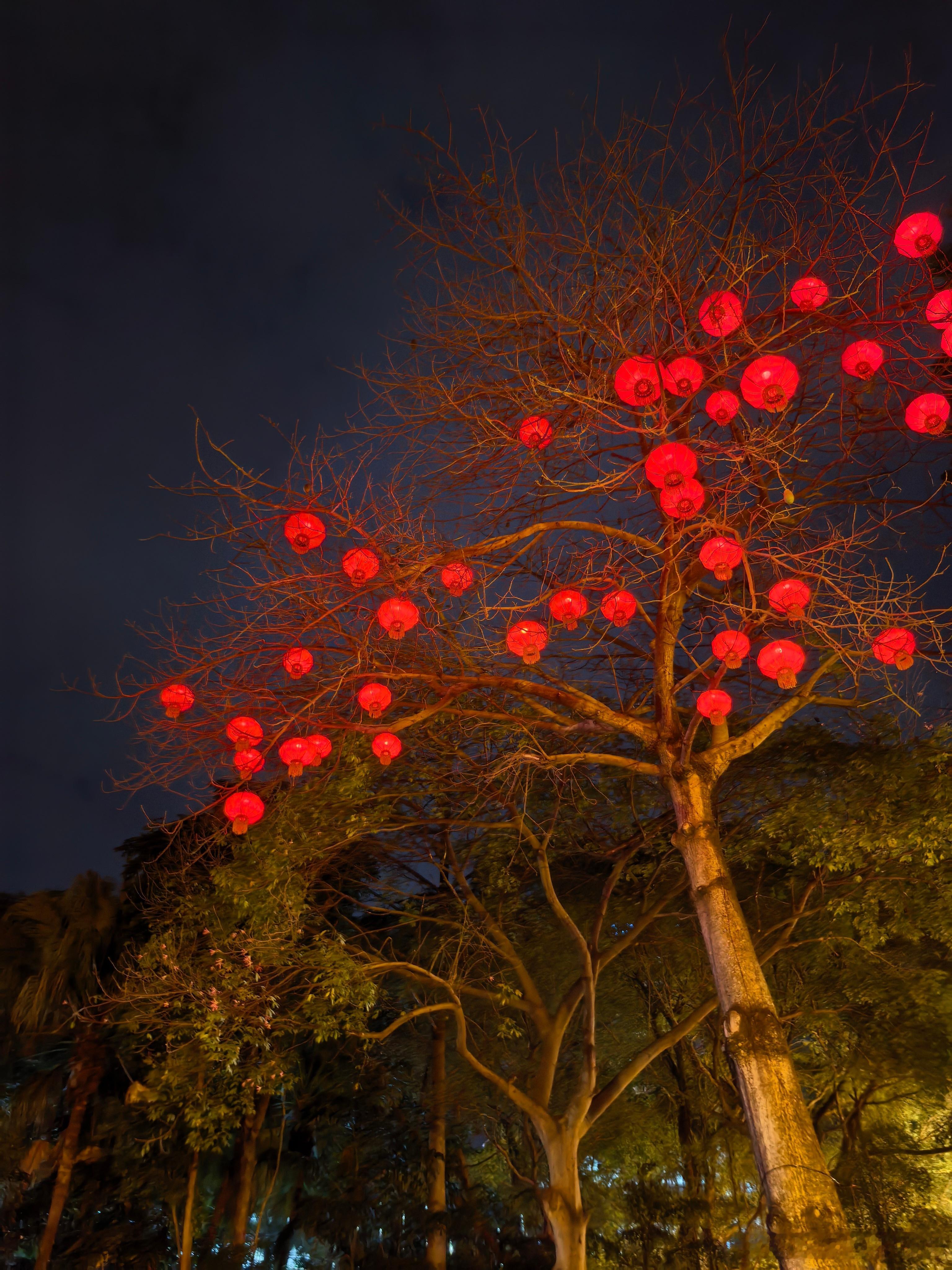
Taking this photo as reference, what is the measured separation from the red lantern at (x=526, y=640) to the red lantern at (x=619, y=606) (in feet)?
1.37

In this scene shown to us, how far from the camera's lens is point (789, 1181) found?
400 centimetres

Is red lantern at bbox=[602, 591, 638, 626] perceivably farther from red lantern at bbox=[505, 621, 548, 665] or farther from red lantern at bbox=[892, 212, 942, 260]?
red lantern at bbox=[892, 212, 942, 260]

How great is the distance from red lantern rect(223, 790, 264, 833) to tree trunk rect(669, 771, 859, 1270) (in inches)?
113

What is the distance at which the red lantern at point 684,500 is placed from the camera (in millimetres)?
4352

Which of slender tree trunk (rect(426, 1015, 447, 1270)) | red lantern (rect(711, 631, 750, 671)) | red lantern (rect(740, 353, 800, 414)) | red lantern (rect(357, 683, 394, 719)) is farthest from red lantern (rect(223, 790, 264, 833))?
slender tree trunk (rect(426, 1015, 447, 1270))

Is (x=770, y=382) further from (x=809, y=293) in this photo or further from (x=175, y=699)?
(x=175, y=699)

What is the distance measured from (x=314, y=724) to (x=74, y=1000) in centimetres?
515

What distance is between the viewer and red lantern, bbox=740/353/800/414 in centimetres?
417

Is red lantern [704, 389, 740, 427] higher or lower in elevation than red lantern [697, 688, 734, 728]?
higher

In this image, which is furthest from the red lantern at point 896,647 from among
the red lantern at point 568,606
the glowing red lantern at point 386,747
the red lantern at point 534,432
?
the glowing red lantern at point 386,747

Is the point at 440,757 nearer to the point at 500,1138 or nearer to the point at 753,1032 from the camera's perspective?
the point at 753,1032

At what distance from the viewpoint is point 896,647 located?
4.78 meters

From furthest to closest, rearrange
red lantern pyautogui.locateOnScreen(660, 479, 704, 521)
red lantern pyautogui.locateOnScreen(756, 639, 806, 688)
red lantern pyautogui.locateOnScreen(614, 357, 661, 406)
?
red lantern pyautogui.locateOnScreen(756, 639, 806, 688)
red lantern pyautogui.locateOnScreen(660, 479, 704, 521)
red lantern pyautogui.locateOnScreen(614, 357, 661, 406)

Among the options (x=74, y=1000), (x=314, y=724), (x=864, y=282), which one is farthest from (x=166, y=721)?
(x=864, y=282)
